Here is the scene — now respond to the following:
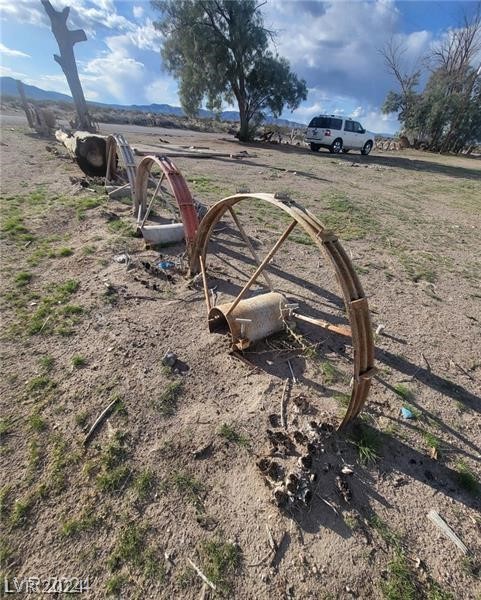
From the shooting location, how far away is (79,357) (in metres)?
3.13

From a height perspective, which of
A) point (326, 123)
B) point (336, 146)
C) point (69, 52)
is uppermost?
point (69, 52)

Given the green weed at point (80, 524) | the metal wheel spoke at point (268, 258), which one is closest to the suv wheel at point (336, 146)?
the metal wheel spoke at point (268, 258)

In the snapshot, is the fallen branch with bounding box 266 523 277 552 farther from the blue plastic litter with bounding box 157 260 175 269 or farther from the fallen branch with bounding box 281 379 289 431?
A: the blue plastic litter with bounding box 157 260 175 269

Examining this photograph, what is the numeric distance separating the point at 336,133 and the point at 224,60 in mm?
8508

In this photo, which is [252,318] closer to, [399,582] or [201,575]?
[201,575]

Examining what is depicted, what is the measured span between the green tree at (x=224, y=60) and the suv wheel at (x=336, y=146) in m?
5.47

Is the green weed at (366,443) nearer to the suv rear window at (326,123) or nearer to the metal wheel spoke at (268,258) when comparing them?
the metal wheel spoke at (268,258)

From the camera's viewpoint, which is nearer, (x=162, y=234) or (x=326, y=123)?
(x=162, y=234)

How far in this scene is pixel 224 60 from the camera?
19891 millimetres

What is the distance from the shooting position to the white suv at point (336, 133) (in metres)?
19.1

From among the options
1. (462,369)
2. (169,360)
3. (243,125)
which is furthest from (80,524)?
(243,125)

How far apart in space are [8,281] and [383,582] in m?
4.97

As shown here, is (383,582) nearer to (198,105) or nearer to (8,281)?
(8,281)

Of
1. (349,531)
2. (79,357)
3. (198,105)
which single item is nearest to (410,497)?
(349,531)
